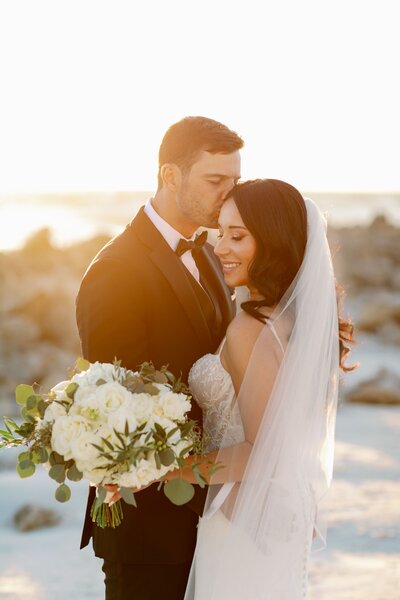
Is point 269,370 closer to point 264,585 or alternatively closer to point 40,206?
point 264,585

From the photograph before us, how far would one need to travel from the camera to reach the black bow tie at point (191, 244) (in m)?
4.19

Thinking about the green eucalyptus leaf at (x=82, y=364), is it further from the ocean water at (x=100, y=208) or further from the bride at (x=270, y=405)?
the ocean water at (x=100, y=208)

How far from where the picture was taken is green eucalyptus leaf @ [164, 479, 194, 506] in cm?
334

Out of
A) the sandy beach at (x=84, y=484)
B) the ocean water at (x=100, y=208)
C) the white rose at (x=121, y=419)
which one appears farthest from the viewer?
the ocean water at (x=100, y=208)

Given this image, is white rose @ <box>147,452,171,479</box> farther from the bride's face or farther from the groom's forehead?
the groom's forehead

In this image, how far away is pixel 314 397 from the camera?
3.81 m

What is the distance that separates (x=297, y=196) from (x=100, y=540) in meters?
1.51

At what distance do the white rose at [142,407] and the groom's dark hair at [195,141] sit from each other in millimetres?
1301

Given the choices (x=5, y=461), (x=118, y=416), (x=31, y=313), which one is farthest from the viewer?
(x=31, y=313)

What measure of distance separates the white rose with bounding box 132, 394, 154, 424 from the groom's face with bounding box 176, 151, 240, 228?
116 centimetres

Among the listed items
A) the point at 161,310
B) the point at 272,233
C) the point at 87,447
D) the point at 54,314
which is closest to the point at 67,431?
the point at 87,447

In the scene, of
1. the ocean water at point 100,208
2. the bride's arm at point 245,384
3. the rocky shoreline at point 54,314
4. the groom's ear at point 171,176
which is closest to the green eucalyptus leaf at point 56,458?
the bride's arm at point 245,384

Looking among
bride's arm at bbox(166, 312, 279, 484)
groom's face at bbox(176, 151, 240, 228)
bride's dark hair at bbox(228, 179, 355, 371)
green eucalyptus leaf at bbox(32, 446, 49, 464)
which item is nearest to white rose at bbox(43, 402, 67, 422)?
green eucalyptus leaf at bbox(32, 446, 49, 464)

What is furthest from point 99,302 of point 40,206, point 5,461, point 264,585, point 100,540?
point 40,206
